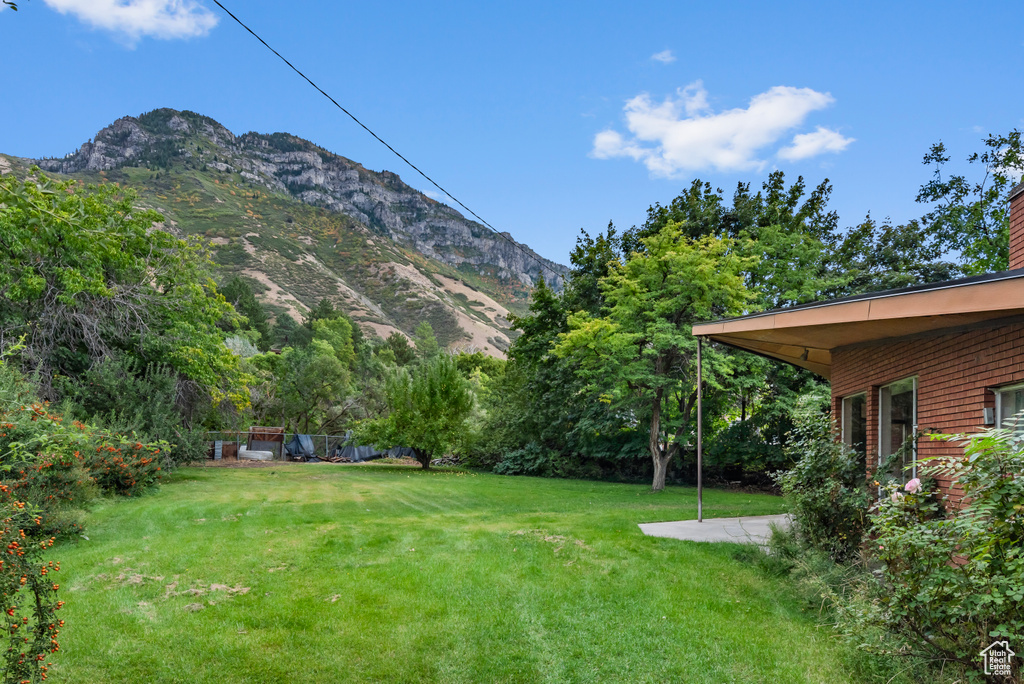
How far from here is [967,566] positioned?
324 cm

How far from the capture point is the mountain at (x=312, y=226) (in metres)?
83.8

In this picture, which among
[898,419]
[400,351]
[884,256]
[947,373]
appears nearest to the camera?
[947,373]

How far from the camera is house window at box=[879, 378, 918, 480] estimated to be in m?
6.78

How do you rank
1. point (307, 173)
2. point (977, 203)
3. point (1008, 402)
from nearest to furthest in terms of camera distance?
point (1008, 402)
point (977, 203)
point (307, 173)

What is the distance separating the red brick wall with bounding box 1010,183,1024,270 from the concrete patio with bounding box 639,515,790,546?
163 inches

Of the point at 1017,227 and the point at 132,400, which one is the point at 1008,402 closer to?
the point at 1017,227

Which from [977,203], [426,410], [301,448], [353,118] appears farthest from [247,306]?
[977,203]

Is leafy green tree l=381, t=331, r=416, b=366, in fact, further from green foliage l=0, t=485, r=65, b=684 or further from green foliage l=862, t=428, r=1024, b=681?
green foliage l=862, t=428, r=1024, b=681

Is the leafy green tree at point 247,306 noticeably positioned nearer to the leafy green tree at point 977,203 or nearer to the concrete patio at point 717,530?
the leafy green tree at point 977,203

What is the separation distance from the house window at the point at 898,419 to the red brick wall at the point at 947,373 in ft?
0.25

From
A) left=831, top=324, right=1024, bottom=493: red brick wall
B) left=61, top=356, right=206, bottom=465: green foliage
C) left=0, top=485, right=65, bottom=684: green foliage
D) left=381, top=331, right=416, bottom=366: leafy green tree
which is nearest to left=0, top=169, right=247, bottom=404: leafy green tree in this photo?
left=61, top=356, right=206, bottom=465: green foliage

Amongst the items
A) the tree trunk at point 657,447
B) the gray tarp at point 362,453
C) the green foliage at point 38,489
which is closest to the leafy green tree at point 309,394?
the gray tarp at point 362,453

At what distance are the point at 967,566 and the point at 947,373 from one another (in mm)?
3188

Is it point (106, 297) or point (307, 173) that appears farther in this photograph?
point (307, 173)
